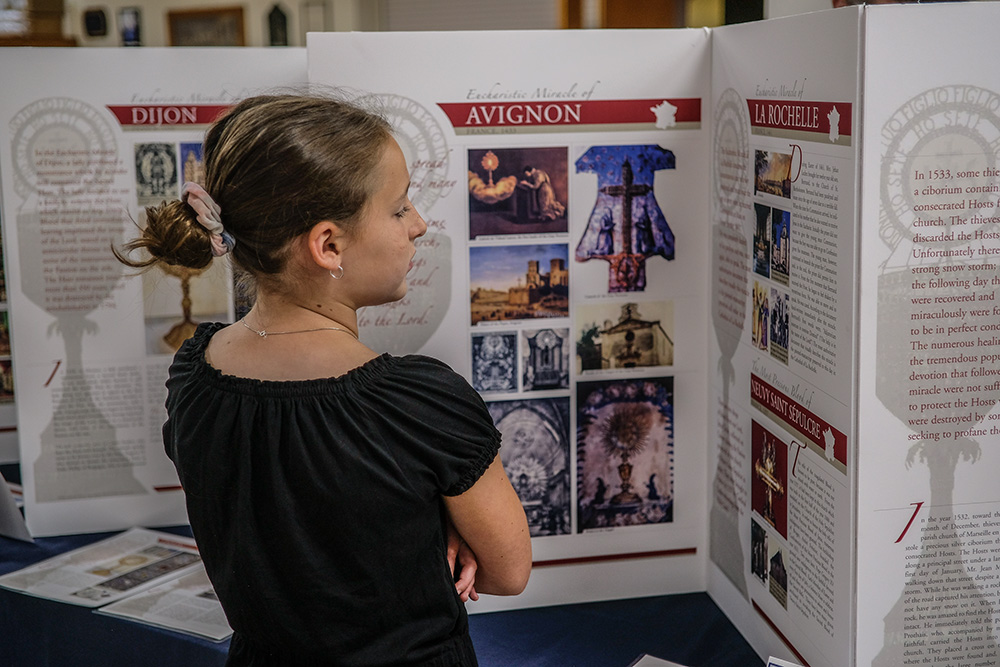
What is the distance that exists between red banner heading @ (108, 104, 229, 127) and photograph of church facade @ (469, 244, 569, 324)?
1.88 feet

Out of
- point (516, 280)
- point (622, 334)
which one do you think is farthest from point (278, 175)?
point (622, 334)

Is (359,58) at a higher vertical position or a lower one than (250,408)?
higher

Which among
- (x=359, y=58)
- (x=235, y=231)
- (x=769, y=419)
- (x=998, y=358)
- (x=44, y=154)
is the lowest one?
(x=769, y=419)

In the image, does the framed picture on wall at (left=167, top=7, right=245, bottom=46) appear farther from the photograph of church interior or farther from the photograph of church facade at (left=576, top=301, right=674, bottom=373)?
the photograph of church facade at (left=576, top=301, right=674, bottom=373)

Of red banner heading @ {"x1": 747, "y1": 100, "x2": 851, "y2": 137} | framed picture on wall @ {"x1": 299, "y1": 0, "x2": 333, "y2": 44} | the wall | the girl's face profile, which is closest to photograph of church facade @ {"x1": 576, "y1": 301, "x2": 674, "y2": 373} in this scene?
red banner heading @ {"x1": 747, "y1": 100, "x2": 851, "y2": 137}

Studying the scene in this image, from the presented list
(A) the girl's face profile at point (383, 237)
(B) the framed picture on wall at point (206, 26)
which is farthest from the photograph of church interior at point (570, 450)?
(B) the framed picture on wall at point (206, 26)

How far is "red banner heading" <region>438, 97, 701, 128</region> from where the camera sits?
137 cm

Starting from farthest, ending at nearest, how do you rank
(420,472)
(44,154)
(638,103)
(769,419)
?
1. (44,154)
2. (638,103)
3. (769,419)
4. (420,472)

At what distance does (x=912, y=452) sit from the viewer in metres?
1.04

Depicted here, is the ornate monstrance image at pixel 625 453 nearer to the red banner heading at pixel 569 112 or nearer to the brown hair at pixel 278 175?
the red banner heading at pixel 569 112

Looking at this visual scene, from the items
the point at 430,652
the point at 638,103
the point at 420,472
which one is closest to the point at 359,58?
the point at 638,103

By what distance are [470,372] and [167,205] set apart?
21.2 inches

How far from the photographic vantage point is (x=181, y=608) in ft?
4.89

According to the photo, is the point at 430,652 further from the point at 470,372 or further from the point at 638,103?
the point at 638,103
